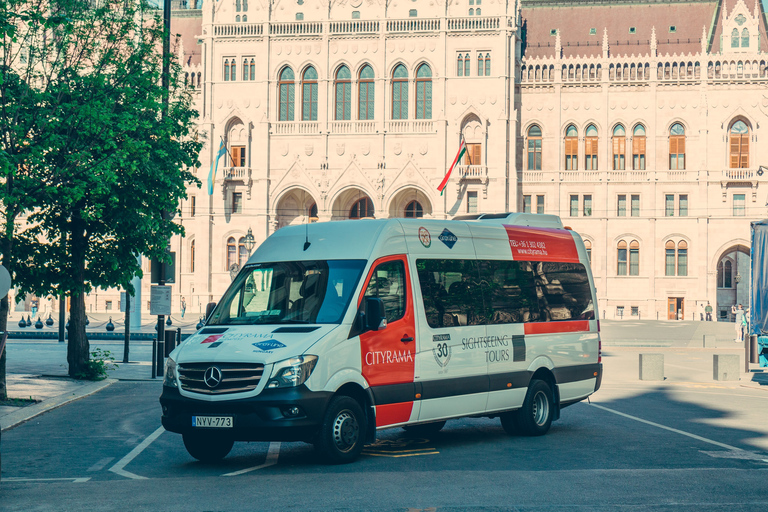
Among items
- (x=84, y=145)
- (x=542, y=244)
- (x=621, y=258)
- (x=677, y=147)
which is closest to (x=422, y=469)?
(x=542, y=244)

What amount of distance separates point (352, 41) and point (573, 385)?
151 feet

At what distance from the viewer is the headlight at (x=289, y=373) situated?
8781 millimetres

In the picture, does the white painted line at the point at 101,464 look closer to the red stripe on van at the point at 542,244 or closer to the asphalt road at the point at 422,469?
the asphalt road at the point at 422,469

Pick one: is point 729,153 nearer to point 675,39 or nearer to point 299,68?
point 675,39

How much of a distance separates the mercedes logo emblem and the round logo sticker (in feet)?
9.80

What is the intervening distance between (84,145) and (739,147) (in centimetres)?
5016

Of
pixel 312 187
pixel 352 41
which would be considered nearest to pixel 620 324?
pixel 312 187

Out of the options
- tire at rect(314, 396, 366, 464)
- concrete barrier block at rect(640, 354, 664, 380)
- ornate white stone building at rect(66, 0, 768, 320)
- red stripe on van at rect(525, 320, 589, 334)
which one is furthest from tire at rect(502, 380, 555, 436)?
ornate white stone building at rect(66, 0, 768, 320)

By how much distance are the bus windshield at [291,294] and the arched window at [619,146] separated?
50749mm

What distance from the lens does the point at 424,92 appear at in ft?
181

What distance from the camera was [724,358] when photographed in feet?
69.1

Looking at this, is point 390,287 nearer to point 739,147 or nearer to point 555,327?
point 555,327

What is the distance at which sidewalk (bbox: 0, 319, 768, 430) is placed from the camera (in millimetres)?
16766

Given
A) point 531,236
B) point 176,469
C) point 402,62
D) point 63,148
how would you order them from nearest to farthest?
point 176,469 < point 531,236 < point 63,148 < point 402,62
